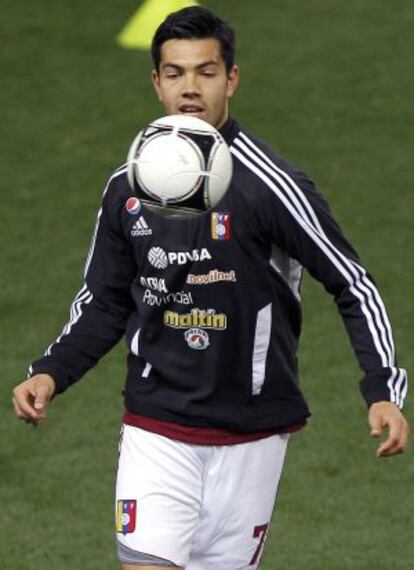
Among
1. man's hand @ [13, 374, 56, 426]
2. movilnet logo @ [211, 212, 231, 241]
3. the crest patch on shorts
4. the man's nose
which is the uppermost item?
the man's nose

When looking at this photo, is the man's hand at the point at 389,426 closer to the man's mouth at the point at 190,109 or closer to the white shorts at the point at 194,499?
the white shorts at the point at 194,499

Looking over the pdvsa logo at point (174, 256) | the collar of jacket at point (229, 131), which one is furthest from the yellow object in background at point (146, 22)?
the pdvsa logo at point (174, 256)

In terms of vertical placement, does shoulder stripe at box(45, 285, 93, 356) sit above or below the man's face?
below

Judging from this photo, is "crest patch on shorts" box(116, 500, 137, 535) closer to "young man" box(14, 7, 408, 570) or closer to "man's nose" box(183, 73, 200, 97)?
"young man" box(14, 7, 408, 570)

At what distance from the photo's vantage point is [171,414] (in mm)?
6629

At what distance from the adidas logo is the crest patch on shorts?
0.88 meters

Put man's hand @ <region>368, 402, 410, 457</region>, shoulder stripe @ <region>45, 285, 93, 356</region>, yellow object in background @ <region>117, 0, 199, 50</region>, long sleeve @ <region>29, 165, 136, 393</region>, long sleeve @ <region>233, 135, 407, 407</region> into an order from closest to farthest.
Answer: man's hand @ <region>368, 402, 410, 457</region>
long sleeve @ <region>233, 135, 407, 407</region>
long sleeve @ <region>29, 165, 136, 393</region>
shoulder stripe @ <region>45, 285, 93, 356</region>
yellow object in background @ <region>117, 0, 199, 50</region>

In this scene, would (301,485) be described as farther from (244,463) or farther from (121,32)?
(121,32)

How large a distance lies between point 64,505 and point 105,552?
56 centimetres

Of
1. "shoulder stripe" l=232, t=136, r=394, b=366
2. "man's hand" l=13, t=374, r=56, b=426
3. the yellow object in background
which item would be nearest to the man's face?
"shoulder stripe" l=232, t=136, r=394, b=366

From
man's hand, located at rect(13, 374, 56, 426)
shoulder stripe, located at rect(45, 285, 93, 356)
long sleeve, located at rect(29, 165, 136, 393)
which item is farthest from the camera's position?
shoulder stripe, located at rect(45, 285, 93, 356)

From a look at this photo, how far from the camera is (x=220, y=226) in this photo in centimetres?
646

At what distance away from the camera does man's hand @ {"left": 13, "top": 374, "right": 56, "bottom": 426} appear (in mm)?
6535

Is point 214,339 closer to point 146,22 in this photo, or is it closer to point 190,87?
point 190,87
